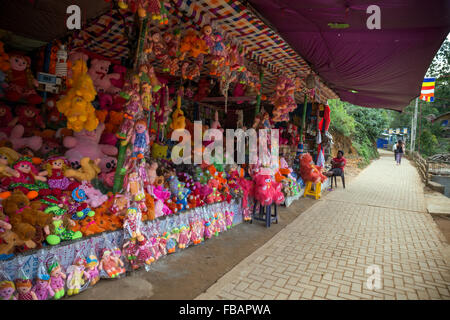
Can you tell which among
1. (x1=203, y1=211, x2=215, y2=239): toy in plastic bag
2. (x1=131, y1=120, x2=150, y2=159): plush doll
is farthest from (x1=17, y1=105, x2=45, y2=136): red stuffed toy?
(x1=203, y1=211, x2=215, y2=239): toy in plastic bag

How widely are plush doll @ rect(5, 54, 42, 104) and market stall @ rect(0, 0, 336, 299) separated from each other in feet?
0.04

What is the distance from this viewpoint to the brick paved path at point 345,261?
9.39ft

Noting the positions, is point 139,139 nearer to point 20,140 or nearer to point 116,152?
Answer: point 116,152

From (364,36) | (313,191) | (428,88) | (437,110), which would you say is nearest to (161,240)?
(364,36)

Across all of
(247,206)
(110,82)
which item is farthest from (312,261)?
(110,82)

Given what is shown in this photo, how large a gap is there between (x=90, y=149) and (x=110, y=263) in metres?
1.46

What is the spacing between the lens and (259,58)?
503 cm

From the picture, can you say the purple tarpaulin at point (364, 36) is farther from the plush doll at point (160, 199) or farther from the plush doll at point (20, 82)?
the plush doll at point (20, 82)

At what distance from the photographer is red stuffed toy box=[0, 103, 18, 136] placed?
335 centimetres

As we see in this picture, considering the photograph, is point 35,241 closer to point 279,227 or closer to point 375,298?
point 375,298

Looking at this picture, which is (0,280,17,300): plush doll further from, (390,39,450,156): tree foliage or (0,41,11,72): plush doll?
(390,39,450,156): tree foliage

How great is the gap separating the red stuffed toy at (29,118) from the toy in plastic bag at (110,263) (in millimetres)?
1977

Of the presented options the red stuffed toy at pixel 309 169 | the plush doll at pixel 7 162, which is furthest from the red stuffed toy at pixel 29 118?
the red stuffed toy at pixel 309 169

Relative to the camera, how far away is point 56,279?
2348 mm
